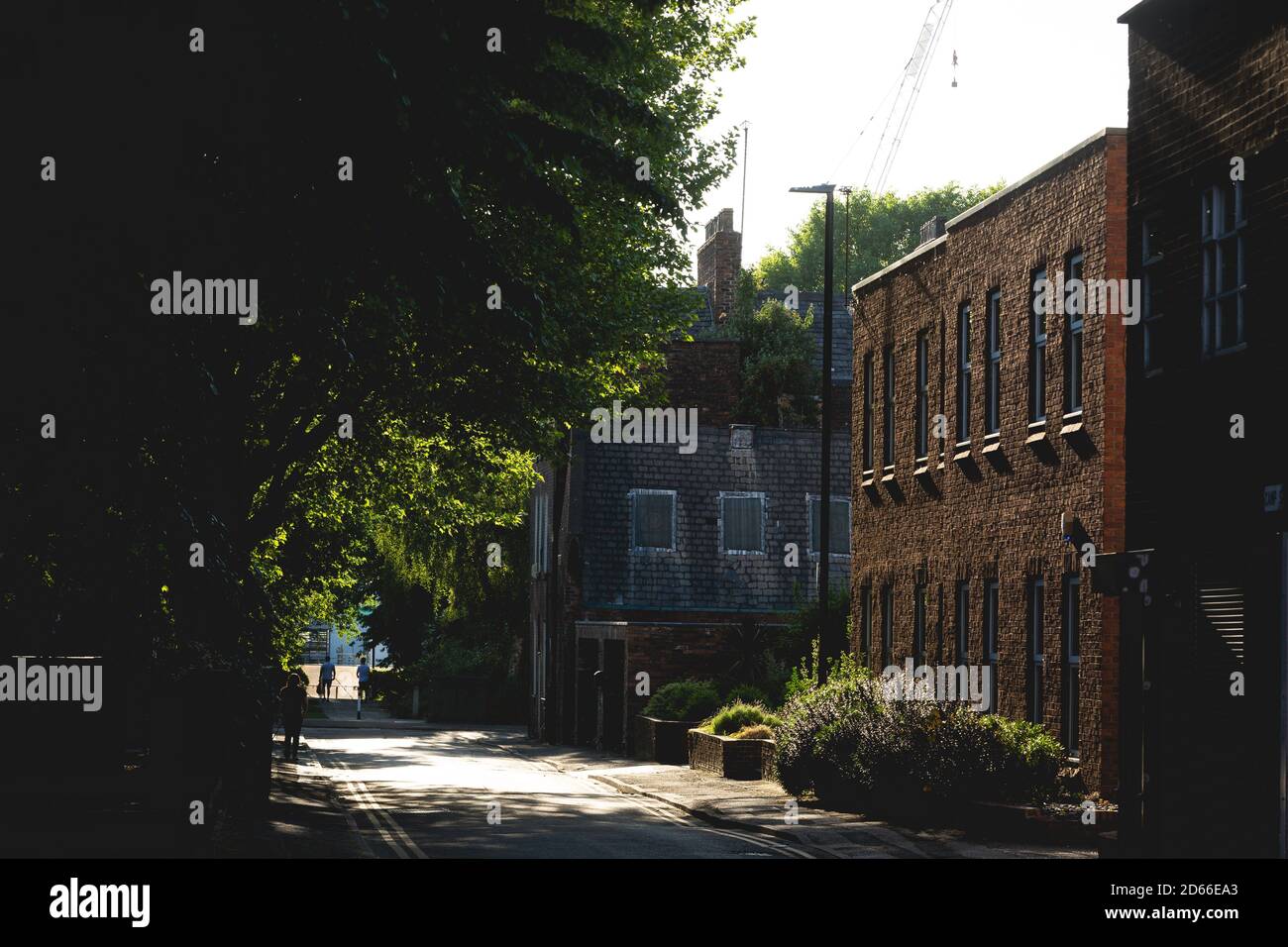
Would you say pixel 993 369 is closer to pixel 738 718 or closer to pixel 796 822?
pixel 796 822

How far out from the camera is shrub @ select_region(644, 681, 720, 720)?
3812 cm

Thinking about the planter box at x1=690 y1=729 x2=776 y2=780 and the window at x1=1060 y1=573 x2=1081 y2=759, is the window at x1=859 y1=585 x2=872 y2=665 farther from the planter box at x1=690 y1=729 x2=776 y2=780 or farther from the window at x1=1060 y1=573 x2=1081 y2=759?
the window at x1=1060 y1=573 x2=1081 y2=759

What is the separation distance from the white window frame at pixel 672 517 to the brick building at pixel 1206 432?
25.1 m

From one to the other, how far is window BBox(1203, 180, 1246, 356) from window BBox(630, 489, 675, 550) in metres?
27.0

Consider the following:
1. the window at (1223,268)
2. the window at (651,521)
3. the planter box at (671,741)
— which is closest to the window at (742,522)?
the window at (651,521)

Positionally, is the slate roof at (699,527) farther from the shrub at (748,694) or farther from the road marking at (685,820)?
the road marking at (685,820)

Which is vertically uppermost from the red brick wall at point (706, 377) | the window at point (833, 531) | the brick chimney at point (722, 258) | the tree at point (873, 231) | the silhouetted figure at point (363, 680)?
the tree at point (873, 231)

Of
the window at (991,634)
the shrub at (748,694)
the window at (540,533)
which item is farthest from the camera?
the window at (540,533)

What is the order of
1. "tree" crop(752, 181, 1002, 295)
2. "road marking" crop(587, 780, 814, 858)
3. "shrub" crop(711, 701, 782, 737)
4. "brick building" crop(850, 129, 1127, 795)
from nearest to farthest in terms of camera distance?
"road marking" crop(587, 780, 814, 858) < "brick building" crop(850, 129, 1127, 795) < "shrub" crop(711, 701, 782, 737) < "tree" crop(752, 181, 1002, 295)

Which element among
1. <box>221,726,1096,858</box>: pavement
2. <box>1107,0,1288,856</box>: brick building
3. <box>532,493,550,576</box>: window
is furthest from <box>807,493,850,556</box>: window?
<box>1107,0,1288,856</box>: brick building

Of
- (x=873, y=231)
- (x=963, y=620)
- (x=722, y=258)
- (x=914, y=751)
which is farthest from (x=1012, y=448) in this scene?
(x=873, y=231)

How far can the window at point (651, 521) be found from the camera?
150 feet

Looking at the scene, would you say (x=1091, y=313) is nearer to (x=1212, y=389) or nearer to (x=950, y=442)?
(x=1212, y=389)
